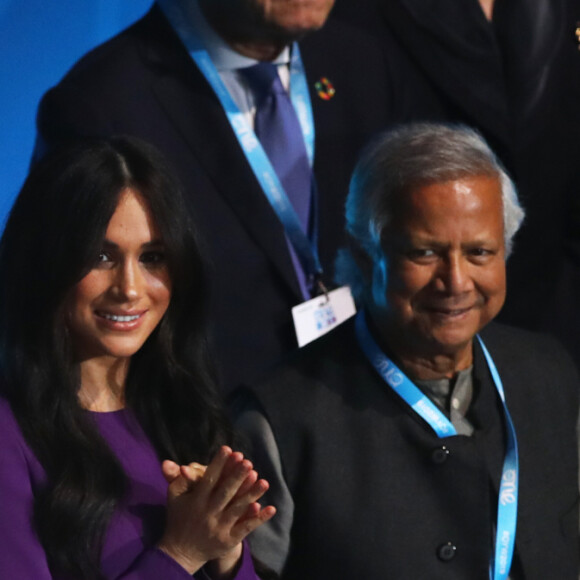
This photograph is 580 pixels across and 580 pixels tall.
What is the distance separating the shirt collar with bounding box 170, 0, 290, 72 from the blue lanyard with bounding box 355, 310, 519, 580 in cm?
77

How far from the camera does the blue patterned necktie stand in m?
3.03

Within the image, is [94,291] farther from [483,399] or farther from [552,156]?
[552,156]

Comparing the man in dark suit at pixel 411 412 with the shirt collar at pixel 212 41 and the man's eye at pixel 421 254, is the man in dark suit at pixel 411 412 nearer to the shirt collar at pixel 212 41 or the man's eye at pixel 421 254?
the man's eye at pixel 421 254

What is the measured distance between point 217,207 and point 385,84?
662 millimetres

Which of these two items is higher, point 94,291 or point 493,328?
point 94,291

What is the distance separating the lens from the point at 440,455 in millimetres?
2555

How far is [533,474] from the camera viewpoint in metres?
2.68

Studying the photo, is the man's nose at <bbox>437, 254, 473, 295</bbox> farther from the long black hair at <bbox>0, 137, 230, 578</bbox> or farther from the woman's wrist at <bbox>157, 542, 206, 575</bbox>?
the woman's wrist at <bbox>157, 542, 206, 575</bbox>

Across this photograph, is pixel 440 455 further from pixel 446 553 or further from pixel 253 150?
pixel 253 150

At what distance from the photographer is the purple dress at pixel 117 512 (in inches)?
81.8

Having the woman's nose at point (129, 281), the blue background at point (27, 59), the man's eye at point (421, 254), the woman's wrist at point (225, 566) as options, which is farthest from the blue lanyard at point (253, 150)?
the woman's wrist at point (225, 566)

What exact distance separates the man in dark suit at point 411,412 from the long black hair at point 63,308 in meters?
0.28

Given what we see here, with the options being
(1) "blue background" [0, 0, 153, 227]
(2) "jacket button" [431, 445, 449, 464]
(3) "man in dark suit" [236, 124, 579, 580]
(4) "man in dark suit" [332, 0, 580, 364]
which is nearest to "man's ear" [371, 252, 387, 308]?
→ (3) "man in dark suit" [236, 124, 579, 580]

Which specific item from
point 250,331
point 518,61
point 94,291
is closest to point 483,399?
point 250,331
